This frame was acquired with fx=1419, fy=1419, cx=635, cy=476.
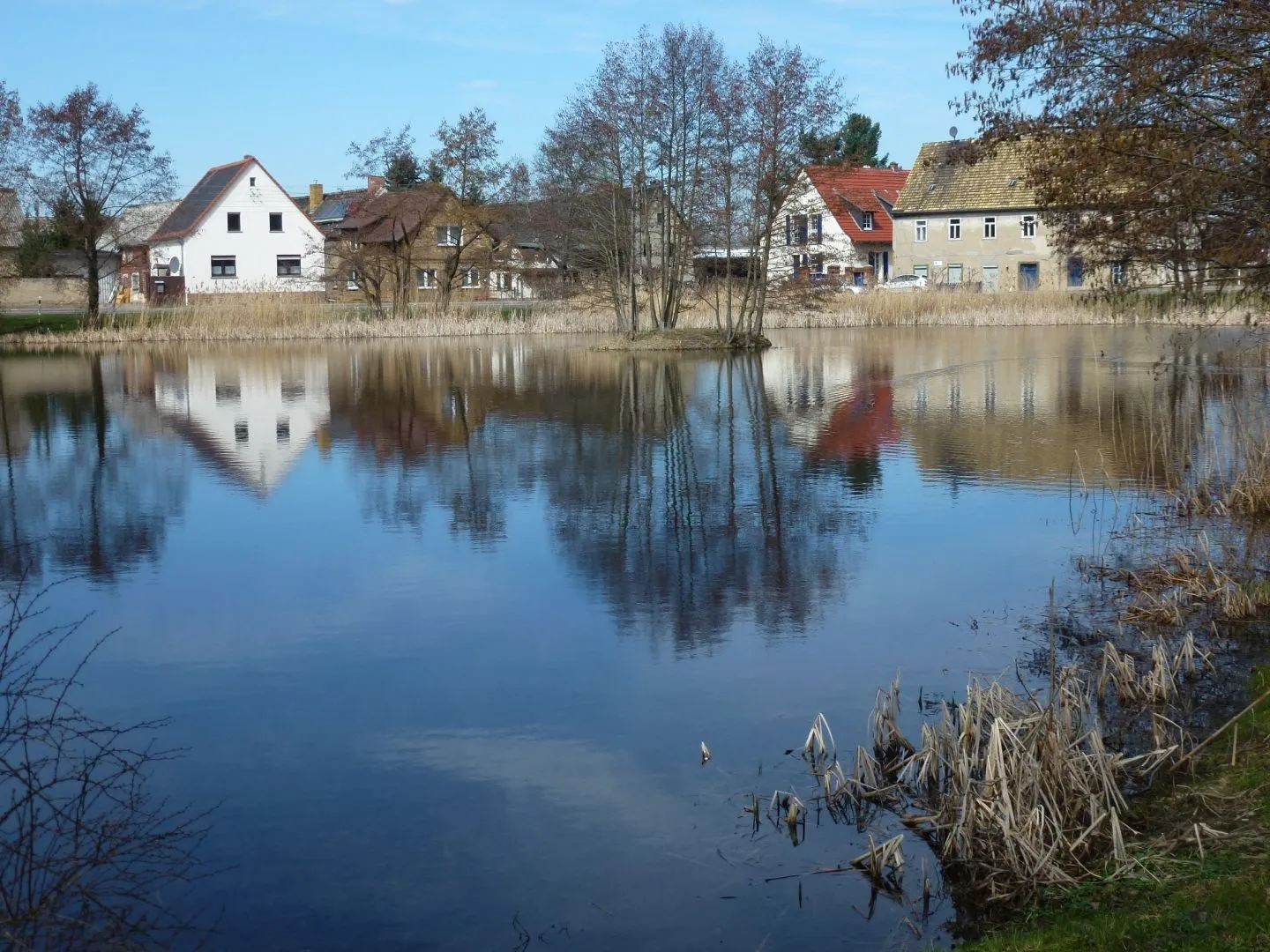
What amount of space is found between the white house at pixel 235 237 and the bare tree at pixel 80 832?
6427cm

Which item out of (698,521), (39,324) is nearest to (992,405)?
(698,521)

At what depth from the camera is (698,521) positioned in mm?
13195

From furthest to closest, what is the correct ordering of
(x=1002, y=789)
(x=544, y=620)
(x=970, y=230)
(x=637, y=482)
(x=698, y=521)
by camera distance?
(x=970, y=230) < (x=637, y=482) < (x=698, y=521) < (x=544, y=620) < (x=1002, y=789)

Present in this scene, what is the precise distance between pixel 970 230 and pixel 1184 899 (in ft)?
231

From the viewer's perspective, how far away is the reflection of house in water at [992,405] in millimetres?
16766

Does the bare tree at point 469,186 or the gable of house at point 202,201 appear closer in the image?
the bare tree at point 469,186

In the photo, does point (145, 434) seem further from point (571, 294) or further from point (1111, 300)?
point (571, 294)

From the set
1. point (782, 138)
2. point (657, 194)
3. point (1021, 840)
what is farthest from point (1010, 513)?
point (657, 194)

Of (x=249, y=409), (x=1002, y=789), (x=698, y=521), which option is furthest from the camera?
(x=249, y=409)

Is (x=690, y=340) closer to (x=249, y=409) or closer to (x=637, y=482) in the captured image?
(x=249, y=409)

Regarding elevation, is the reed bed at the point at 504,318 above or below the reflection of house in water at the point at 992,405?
above

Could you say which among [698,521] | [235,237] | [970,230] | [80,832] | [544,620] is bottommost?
[80,832]

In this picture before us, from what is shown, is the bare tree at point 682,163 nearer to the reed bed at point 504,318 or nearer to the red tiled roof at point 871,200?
the reed bed at point 504,318

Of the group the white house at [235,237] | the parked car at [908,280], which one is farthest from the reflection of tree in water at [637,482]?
the white house at [235,237]
